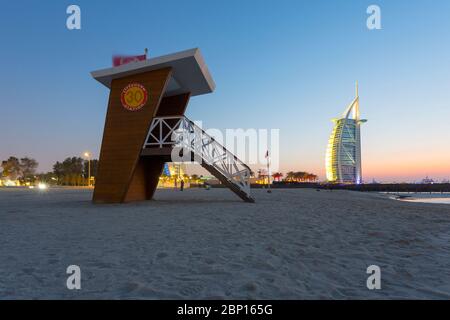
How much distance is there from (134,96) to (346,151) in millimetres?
122837

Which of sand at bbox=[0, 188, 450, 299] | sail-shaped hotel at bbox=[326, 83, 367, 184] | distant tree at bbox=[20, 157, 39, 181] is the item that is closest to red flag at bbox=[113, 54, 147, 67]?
sand at bbox=[0, 188, 450, 299]

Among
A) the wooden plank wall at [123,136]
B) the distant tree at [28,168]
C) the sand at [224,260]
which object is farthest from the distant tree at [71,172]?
the sand at [224,260]

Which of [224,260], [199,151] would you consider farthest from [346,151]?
[224,260]

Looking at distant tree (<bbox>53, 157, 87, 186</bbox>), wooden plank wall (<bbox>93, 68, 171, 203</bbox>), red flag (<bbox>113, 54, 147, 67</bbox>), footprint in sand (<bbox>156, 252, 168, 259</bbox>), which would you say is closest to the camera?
footprint in sand (<bbox>156, 252, 168, 259</bbox>)

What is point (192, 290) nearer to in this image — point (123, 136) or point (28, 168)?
point (123, 136)

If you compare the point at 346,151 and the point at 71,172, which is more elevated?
the point at 346,151

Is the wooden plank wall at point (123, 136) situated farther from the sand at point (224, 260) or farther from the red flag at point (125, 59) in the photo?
the sand at point (224, 260)

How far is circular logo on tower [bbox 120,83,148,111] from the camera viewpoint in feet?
41.1

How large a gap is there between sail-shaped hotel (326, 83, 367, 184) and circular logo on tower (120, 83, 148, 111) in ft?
396

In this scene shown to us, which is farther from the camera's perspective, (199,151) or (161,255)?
(199,151)

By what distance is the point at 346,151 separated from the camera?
119125mm

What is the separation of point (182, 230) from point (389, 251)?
4.45 meters

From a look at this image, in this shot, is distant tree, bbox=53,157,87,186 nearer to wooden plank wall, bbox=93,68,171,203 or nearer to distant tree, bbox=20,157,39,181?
distant tree, bbox=20,157,39,181

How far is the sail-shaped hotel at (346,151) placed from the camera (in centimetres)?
11912
